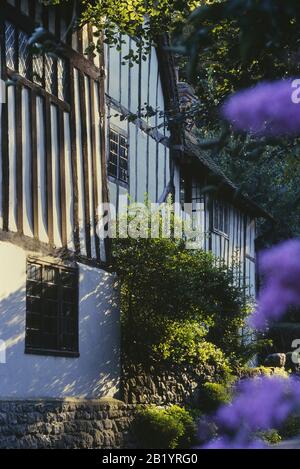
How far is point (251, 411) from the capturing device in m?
14.9

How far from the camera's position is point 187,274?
50.1ft

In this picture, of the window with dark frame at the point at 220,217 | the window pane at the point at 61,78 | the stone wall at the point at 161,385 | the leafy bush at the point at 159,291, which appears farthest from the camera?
the window with dark frame at the point at 220,217

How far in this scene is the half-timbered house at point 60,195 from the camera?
1265 centimetres

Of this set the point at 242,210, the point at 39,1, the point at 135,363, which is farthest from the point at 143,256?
the point at 242,210

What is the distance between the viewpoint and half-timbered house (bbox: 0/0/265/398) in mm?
12648

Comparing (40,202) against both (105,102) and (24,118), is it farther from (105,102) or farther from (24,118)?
(105,102)

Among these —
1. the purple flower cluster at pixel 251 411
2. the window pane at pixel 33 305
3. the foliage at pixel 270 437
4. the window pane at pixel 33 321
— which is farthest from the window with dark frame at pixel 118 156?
the foliage at pixel 270 437

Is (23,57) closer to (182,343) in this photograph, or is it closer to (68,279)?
(68,279)

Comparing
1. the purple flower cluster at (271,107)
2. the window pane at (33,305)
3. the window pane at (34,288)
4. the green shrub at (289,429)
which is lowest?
the green shrub at (289,429)

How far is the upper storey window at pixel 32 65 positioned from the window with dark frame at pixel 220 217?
9.74 metres

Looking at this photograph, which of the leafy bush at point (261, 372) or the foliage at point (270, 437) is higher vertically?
the leafy bush at point (261, 372)

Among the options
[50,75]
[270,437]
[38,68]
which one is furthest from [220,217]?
[38,68]

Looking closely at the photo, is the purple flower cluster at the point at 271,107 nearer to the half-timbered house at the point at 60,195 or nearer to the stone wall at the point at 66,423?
the half-timbered house at the point at 60,195

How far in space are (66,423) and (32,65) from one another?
5.28 metres
